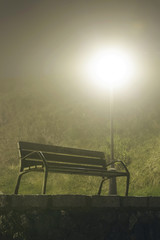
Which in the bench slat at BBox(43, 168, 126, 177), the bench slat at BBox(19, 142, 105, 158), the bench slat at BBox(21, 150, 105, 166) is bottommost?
the bench slat at BBox(43, 168, 126, 177)

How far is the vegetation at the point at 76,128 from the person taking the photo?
1595 centimetres

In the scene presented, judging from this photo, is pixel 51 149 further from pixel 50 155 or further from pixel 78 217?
pixel 78 217

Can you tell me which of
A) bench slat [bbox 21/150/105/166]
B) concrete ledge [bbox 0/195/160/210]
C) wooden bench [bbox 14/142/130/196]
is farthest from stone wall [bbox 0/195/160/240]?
bench slat [bbox 21/150/105/166]

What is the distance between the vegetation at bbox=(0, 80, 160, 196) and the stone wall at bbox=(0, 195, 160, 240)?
8.29 metres

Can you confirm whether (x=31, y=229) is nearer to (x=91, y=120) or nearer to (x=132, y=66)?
(x=91, y=120)

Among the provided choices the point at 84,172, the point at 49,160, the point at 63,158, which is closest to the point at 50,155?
the point at 49,160

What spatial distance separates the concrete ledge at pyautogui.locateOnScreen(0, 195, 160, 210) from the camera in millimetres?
4332

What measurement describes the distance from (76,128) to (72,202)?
18536 mm

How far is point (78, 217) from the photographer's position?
481 centimetres

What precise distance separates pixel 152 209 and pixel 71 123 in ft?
62.0

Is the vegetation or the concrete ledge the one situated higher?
the vegetation

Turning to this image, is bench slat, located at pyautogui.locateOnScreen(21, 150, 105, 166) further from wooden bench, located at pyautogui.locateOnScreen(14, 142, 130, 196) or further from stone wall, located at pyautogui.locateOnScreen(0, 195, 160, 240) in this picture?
stone wall, located at pyautogui.locateOnScreen(0, 195, 160, 240)

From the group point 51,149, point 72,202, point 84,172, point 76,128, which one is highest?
point 76,128

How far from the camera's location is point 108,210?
5121 millimetres
